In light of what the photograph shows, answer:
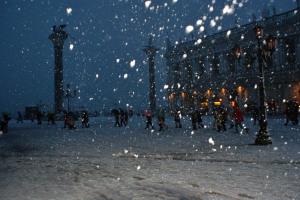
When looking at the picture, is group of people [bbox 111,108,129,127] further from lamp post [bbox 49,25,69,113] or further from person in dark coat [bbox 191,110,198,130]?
lamp post [bbox 49,25,69,113]

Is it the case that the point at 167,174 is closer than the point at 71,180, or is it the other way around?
the point at 71,180

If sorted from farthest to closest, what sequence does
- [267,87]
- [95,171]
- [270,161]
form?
1. [267,87]
2. [270,161]
3. [95,171]

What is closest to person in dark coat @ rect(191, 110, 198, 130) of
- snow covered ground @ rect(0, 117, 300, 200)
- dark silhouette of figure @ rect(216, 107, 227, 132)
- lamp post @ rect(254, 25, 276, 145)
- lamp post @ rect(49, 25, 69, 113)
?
dark silhouette of figure @ rect(216, 107, 227, 132)

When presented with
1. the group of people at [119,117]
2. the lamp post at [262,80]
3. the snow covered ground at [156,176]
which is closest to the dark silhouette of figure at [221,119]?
the lamp post at [262,80]

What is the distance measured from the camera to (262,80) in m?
12.3

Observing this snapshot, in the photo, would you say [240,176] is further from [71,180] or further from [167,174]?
[71,180]

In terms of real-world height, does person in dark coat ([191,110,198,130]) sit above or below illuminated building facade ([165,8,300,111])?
below

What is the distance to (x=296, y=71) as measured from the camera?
35094 mm

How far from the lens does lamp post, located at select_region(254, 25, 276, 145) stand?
38.0 ft

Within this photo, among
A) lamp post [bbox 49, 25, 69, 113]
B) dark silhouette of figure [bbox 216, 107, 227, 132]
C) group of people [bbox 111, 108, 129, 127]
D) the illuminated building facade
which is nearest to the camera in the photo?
dark silhouette of figure [bbox 216, 107, 227, 132]

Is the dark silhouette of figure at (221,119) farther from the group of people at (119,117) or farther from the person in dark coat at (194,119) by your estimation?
the group of people at (119,117)

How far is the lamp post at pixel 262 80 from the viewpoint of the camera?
38.0 ft

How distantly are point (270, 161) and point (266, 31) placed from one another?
32419 mm

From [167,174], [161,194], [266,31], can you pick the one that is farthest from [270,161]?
[266,31]
